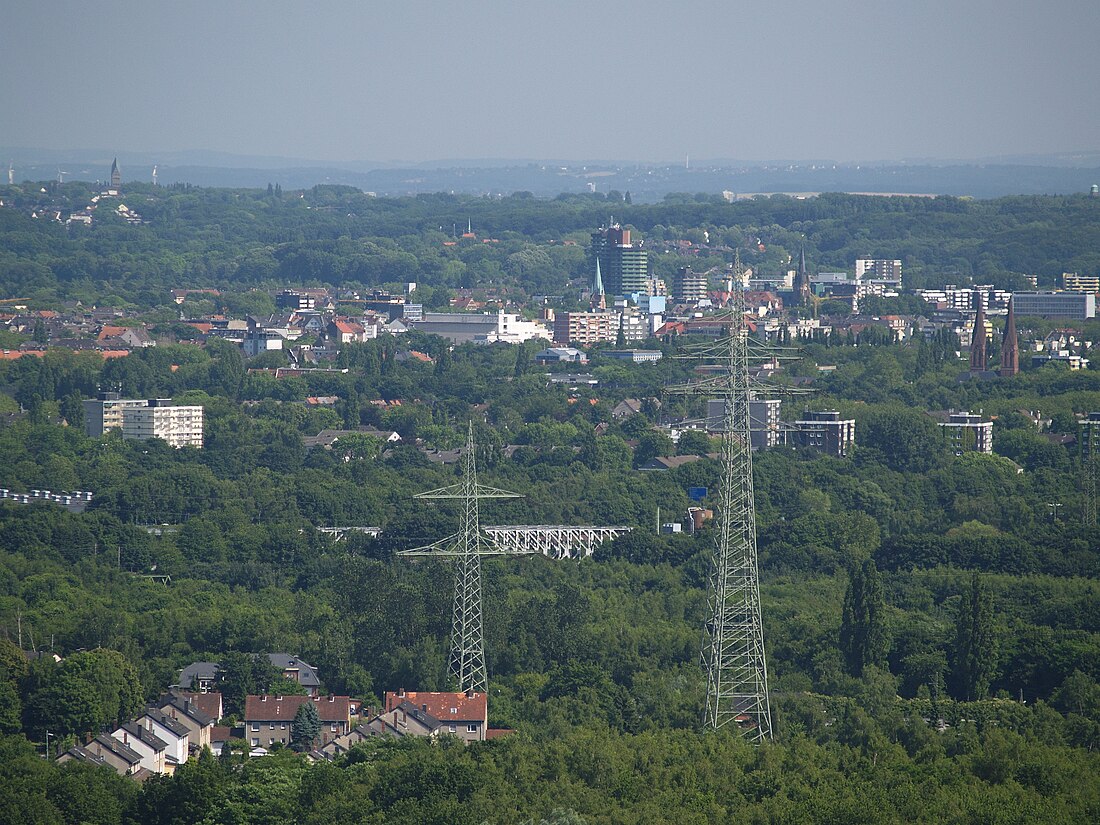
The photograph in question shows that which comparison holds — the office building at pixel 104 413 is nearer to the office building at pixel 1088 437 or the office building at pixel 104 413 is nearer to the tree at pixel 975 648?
the office building at pixel 1088 437

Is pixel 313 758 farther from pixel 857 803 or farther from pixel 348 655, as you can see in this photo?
pixel 857 803

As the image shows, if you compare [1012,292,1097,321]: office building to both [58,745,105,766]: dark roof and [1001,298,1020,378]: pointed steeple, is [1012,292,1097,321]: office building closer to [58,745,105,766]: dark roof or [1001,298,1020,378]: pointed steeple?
[1001,298,1020,378]: pointed steeple

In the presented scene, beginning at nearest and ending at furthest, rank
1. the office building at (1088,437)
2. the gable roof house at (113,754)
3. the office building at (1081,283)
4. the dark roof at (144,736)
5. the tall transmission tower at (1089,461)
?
the gable roof house at (113,754)
the dark roof at (144,736)
the tall transmission tower at (1089,461)
the office building at (1088,437)
the office building at (1081,283)

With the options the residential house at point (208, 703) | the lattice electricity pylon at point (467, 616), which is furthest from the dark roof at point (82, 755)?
the lattice electricity pylon at point (467, 616)

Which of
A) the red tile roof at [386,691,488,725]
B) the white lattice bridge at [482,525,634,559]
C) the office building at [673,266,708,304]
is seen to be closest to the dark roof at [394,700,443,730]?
the red tile roof at [386,691,488,725]

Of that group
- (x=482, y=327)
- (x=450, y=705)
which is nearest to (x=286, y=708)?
(x=450, y=705)

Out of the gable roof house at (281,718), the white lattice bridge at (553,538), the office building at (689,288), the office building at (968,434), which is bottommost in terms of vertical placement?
the office building at (689,288)
